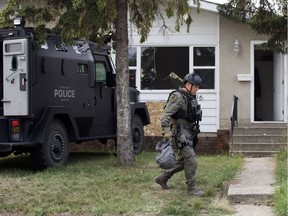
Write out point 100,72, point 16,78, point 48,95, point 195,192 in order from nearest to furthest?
point 195,192 → point 16,78 → point 48,95 → point 100,72

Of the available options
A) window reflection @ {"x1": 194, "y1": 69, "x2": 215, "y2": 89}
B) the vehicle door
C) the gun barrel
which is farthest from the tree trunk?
window reflection @ {"x1": 194, "y1": 69, "x2": 215, "y2": 89}

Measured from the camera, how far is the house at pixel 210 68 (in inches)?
612

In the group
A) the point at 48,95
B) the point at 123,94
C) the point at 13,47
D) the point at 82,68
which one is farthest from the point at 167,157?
the point at 82,68

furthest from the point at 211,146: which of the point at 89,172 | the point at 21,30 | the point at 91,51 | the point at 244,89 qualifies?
the point at 21,30

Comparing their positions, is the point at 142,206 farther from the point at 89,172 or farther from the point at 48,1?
the point at 48,1

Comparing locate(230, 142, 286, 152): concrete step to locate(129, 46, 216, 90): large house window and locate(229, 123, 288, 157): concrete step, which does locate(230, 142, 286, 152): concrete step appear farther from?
locate(129, 46, 216, 90): large house window

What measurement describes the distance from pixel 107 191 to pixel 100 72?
14.9 feet

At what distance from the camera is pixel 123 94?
420 inches

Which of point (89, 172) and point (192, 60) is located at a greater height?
point (192, 60)

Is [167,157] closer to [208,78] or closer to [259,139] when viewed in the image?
[259,139]

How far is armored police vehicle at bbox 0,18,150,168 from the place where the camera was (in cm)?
960

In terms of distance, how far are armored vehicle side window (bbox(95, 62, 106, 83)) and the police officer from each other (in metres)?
4.46

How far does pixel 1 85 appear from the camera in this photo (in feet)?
33.7

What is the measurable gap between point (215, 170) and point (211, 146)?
211 inches
